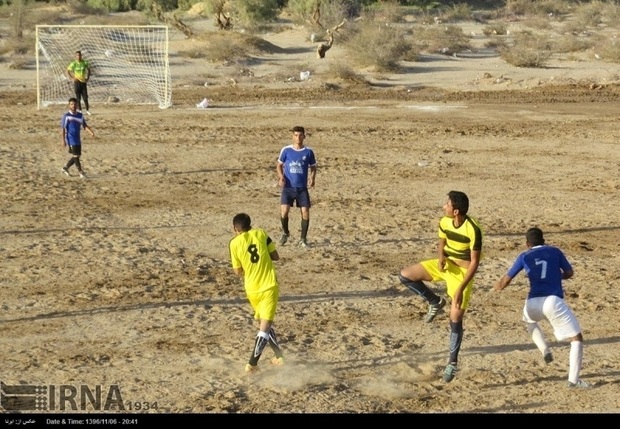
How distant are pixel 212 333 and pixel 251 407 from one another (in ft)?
6.78

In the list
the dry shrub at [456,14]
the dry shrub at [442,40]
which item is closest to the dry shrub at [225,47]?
the dry shrub at [442,40]

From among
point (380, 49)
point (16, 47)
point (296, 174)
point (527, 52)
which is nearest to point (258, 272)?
point (296, 174)

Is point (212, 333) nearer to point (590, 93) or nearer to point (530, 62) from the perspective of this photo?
point (590, 93)

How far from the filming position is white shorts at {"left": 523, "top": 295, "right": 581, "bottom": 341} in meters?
9.94

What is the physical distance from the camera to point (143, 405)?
9602 millimetres

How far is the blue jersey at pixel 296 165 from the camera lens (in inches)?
596

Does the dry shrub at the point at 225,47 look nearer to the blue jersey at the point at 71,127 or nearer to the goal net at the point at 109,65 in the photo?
the goal net at the point at 109,65

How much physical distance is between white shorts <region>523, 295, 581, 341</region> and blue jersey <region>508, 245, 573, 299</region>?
64 millimetres

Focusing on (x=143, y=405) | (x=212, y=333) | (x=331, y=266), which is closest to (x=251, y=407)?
(x=143, y=405)

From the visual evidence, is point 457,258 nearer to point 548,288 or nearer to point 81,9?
point 548,288

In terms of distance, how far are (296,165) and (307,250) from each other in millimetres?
1199

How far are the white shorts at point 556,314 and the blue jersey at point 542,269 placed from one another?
64mm

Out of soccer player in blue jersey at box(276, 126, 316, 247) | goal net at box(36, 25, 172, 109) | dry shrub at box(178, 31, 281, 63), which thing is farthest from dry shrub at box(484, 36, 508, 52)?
soccer player in blue jersey at box(276, 126, 316, 247)

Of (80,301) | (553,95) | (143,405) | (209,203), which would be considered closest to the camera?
(143,405)
